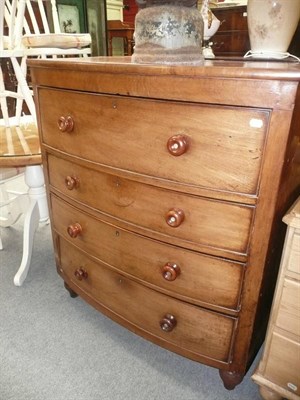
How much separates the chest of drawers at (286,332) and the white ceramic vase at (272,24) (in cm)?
46

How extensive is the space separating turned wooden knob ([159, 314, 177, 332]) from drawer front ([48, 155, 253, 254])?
276 millimetres

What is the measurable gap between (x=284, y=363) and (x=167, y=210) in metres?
0.58

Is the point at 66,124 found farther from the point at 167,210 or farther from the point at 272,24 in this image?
the point at 272,24

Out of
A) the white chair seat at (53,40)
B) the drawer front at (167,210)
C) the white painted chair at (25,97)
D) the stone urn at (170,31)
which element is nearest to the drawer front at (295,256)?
the drawer front at (167,210)

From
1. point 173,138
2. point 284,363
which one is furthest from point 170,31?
point 284,363

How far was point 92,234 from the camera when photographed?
111cm

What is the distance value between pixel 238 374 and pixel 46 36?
1848 mm

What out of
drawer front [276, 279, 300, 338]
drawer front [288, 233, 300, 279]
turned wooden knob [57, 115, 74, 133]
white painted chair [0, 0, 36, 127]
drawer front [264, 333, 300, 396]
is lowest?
drawer front [264, 333, 300, 396]

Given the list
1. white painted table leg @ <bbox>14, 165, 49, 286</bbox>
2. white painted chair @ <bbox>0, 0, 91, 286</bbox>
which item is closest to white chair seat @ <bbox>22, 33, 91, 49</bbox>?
white painted chair @ <bbox>0, 0, 91, 286</bbox>

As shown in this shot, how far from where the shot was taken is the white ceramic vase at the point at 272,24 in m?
0.84

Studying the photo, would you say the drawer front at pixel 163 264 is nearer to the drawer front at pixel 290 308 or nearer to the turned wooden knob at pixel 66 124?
the drawer front at pixel 290 308

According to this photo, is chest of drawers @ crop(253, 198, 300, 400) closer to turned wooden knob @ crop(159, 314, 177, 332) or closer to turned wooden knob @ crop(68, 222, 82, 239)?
turned wooden knob @ crop(159, 314, 177, 332)

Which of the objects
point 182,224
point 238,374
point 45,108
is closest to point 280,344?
point 238,374

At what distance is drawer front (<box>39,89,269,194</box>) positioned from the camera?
27.4 inches
